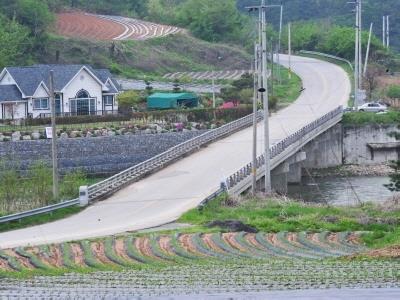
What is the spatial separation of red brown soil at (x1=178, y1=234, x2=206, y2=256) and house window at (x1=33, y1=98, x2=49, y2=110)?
35.9 meters

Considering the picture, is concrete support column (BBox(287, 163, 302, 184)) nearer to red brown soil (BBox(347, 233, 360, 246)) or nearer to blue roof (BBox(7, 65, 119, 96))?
blue roof (BBox(7, 65, 119, 96))

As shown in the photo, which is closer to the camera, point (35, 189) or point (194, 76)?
A: point (35, 189)

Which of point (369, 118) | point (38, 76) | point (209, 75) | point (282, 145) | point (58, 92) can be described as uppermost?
point (38, 76)

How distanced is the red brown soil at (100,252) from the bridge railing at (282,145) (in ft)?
37.5

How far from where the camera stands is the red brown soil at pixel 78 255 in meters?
31.3

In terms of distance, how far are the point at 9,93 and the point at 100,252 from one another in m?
38.4

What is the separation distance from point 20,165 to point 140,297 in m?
30.5

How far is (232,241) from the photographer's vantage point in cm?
3491

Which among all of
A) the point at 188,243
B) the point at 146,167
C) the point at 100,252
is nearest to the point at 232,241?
the point at 188,243

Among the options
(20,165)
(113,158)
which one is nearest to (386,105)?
(113,158)

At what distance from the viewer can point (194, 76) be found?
95812 millimetres

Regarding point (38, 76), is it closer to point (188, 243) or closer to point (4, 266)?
point (188, 243)

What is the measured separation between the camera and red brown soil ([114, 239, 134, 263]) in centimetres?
3231

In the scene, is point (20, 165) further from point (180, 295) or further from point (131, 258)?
point (180, 295)
